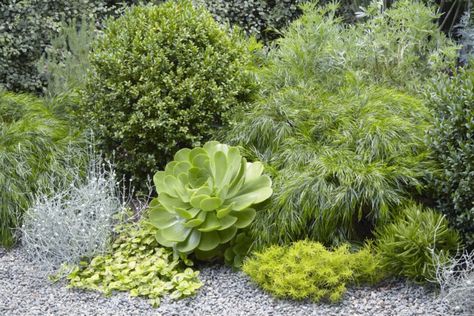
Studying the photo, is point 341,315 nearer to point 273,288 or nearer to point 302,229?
point 273,288

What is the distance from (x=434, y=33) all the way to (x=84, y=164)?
3.36 meters

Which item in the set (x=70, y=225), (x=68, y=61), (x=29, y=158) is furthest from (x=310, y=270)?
(x=68, y=61)

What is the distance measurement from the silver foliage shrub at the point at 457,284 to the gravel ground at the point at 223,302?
0.19 feet

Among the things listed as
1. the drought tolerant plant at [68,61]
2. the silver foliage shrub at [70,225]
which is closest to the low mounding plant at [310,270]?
the silver foliage shrub at [70,225]

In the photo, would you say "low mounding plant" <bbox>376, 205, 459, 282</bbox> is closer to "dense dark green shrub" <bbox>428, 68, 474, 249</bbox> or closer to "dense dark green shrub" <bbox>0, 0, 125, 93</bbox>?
"dense dark green shrub" <bbox>428, 68, 474, 249</bbox>

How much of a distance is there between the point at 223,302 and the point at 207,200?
0.67 meters

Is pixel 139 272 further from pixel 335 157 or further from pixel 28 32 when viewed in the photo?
pixel 28 32

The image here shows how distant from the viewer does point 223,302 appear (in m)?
4.13

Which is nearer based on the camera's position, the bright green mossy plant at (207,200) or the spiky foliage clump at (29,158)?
the bright green mossy plant at (207,200)

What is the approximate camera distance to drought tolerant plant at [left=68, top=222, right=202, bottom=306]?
423cm

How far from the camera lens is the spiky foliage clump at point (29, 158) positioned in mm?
5113

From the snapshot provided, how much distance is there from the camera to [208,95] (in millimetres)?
5340

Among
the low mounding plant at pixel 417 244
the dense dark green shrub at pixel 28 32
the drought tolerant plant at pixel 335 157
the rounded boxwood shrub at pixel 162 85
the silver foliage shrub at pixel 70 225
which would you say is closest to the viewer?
the low mounding plant at pixel 417 244

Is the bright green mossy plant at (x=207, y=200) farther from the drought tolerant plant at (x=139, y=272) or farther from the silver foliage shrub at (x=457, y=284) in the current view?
the silver foliage shrub at (x=457, y=284)
